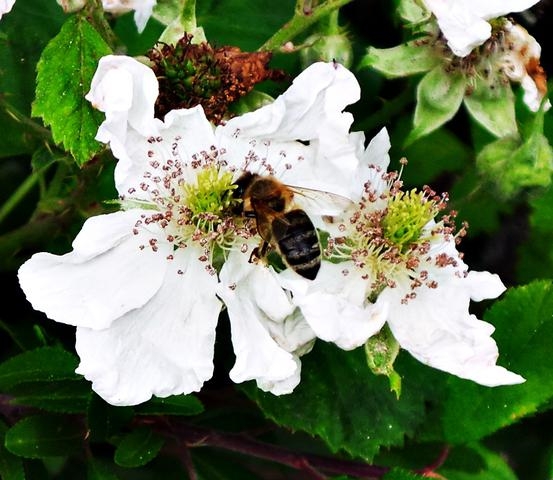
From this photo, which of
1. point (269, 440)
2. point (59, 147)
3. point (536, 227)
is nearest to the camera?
point (59, 147)

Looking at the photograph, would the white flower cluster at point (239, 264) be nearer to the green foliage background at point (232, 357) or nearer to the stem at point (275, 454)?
the green foliage background at point (232, 357)

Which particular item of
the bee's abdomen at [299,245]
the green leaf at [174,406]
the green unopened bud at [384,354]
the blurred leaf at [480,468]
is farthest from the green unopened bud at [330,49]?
the blurred leaf at [480,468]

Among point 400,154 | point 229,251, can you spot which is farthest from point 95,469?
point 400,154

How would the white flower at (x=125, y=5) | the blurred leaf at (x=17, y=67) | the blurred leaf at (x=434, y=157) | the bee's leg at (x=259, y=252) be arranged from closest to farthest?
the bee's leg at (x=259, y=252)
the white flower at (x=125, y=5)
the blurred leaf at (x=17, y=67)
the blurred leaf at (x=434, y=157)

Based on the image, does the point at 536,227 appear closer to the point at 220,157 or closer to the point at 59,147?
the point at 220,157

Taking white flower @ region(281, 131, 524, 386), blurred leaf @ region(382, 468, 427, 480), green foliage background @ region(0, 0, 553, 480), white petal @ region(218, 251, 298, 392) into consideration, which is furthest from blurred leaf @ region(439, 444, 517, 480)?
white petal @ region(218, 251, 298, 392)

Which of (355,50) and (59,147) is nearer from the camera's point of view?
(59,147)

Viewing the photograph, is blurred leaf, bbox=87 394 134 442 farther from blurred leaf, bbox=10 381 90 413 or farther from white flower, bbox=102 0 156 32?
white flower, bbox=102 0 156 32
